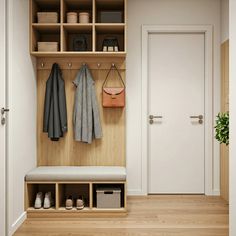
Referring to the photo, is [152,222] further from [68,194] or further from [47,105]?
[47,105]

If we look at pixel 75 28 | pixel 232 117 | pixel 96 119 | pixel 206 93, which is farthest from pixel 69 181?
pixel 206 93

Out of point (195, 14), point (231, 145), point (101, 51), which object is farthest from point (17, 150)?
point (195, 14)

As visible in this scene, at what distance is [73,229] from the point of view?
3.54 m

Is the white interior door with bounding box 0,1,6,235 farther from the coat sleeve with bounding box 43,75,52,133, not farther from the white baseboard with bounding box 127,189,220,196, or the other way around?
the white baseboard with bounding box 127,189,220,196

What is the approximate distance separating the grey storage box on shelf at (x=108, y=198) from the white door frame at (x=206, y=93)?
81 cm

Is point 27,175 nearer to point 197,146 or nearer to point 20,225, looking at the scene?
point 20,225

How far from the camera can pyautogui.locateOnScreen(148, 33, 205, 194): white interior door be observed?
4801 mm

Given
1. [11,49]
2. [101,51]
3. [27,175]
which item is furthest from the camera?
[101,51]

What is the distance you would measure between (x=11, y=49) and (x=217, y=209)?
2.76 meters

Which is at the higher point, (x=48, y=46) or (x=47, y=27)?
(x=47, y=27)

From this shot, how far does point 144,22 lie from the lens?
475cm

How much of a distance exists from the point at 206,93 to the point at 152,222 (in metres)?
1.90

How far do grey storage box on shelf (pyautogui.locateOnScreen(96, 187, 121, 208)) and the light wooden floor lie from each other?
162 mm

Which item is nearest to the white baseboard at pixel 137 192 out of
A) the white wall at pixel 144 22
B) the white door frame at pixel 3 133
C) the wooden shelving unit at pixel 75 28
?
the white wall at pixel 144 22
